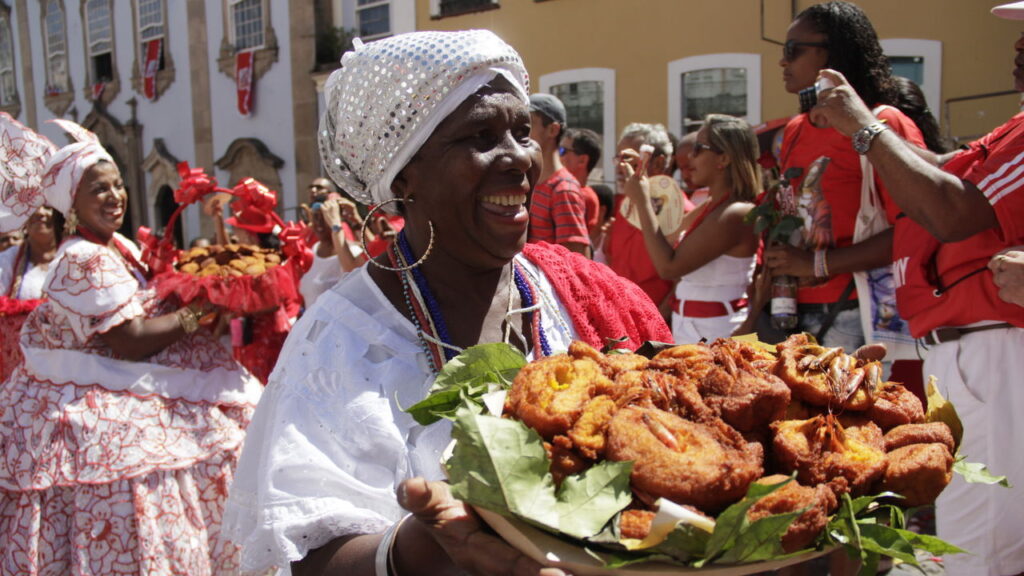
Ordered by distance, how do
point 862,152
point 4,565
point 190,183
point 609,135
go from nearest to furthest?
point 862,152
point 4,565
point 190,183
point 609,135

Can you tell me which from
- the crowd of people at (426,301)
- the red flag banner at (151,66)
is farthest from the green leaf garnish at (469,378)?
the red flag banner at (151,66)

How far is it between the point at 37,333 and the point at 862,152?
11.5 ft

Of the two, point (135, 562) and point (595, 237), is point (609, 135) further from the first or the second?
point (135, 562)

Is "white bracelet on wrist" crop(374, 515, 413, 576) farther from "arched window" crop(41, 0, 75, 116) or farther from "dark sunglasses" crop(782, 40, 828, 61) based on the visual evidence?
"arched window" crop(41, 0, 75, 116)

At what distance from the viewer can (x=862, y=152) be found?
122 inches

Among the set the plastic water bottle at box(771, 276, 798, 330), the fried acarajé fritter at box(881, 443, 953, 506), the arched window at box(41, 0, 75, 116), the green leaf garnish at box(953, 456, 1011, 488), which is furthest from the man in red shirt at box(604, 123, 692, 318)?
the arched window at box(41, 0, 75, 116)

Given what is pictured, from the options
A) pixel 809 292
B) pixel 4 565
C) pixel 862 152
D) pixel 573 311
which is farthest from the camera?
pixel 809 292

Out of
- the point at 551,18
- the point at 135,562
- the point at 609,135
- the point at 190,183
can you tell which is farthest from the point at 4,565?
the point at 551,18

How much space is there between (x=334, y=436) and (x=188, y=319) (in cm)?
239

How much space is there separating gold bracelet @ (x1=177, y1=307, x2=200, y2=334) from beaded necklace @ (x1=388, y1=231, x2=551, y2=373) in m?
2.07

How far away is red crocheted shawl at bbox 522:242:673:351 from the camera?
2104mm

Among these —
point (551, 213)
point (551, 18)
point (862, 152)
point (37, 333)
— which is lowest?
point (37, 333)

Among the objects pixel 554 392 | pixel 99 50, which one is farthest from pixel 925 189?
pixel 99 50

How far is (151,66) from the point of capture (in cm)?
2206
